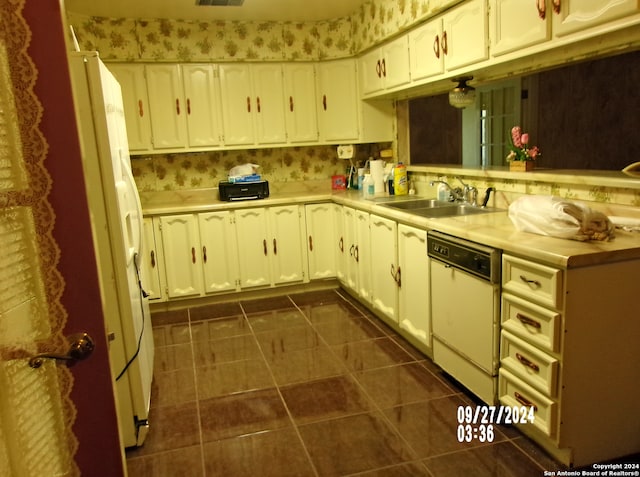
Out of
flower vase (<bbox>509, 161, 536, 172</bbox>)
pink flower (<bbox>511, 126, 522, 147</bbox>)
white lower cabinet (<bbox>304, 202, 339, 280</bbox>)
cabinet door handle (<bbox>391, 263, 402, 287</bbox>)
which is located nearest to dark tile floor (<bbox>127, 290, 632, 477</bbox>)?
cabinet door handle (<bbox>391, 263, 402, 287</bbox>)

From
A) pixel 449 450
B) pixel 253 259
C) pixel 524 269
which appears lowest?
pixel 449 450

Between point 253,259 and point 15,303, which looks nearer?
point 15,303

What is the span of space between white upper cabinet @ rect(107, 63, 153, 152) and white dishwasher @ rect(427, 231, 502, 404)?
2.72 metres

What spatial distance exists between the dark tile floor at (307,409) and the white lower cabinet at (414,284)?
18 centimetres

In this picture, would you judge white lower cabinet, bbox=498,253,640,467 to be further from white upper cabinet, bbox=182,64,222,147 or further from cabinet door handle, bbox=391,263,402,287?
white upper cabinet, bbox=182,64,222,147

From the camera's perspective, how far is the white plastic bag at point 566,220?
2029 mm

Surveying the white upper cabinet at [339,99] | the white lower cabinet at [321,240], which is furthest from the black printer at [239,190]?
the white upper cabinet at [339,99]

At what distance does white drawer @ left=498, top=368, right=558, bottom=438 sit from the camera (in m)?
2.00

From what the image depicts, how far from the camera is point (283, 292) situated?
4.64 metres

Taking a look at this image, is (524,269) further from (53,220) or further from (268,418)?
(53,220)

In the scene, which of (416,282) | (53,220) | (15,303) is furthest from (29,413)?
(416,282)

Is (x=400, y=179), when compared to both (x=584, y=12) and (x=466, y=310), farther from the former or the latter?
(x=584, y=12)

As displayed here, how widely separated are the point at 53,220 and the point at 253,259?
3454 mm

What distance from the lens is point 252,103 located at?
453 cm
